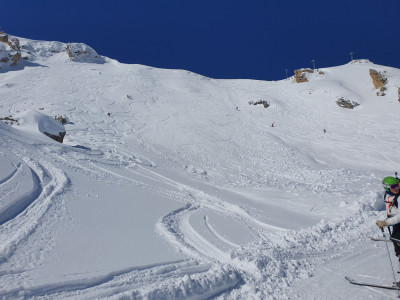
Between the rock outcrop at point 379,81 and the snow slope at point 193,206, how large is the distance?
5.93 m

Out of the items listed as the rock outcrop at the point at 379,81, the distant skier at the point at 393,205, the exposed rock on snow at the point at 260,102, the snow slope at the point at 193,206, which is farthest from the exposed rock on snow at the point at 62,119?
the rock outcrop at the point at 379,81

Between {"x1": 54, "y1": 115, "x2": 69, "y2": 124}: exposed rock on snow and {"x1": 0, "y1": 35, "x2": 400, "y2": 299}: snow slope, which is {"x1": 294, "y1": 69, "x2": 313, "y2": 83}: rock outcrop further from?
{"x1": 54, "y1": 115, "x2": 69, "y2": 124}: exposed rock on snow

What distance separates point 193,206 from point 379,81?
37036 millimetres

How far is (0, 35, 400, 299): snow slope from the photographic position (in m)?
5.19

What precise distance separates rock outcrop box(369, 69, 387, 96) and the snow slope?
5.93 meters

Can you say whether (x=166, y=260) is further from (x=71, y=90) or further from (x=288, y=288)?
(x=71, y=90)

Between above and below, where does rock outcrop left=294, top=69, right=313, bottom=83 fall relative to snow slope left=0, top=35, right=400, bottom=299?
above

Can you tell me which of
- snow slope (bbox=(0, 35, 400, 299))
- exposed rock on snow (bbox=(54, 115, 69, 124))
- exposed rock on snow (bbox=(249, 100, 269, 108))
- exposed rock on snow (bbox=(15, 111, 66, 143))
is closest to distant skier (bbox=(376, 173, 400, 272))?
snow slope (bbox=(0, 35, 400, 299))

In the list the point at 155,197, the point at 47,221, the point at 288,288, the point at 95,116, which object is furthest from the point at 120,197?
the point at 95,116

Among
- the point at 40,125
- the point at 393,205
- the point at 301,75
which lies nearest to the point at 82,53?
the point at 301,75

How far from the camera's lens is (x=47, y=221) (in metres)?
6.86

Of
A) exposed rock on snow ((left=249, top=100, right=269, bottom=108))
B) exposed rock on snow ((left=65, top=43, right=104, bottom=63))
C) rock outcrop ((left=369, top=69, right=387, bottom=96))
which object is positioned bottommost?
exposed rock on snow ((left=249, top=100, right=269, bottom=108))

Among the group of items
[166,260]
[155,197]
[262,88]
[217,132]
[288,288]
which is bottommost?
[288,288]

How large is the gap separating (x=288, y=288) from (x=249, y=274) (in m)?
0.72
